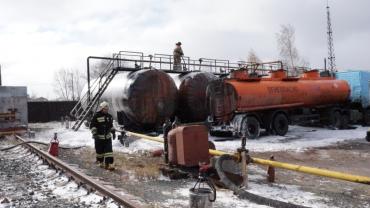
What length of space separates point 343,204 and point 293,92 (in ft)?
44.4

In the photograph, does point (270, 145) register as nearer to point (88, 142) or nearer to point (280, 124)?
point (280, 124)

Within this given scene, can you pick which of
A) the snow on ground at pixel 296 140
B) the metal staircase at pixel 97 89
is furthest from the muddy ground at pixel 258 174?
the metal staircase at pixel 97 89

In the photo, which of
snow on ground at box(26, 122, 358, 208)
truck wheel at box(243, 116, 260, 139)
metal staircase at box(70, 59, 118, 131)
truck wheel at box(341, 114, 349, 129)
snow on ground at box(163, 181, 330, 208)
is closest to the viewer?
snow on ground at box(163, 181, 330, 208)

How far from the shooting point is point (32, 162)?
40.7ft

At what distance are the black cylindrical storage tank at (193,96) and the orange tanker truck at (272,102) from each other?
1204 millimetres

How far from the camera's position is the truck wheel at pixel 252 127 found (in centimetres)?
1828

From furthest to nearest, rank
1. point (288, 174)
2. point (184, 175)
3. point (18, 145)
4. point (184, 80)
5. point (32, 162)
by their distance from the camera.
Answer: point (184, 80) < point (18, 145) < point (32, 162) < point (288, 174) < point (184, 175)

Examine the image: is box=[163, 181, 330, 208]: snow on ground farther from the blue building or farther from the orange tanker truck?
the blue building

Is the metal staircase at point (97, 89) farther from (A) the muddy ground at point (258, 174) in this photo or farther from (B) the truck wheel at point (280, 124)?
(B) the truck wheel at point (280, 124)

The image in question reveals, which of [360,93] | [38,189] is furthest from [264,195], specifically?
[360,93]

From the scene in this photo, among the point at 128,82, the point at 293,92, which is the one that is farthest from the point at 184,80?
the point at 293,92

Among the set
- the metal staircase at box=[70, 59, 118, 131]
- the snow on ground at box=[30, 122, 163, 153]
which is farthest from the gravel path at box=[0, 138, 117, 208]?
the metal staircase at box=[70, 59, 118, 131]

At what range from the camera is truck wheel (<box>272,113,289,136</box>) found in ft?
64.5

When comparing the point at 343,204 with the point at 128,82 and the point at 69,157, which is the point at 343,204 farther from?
the point at 128,82
